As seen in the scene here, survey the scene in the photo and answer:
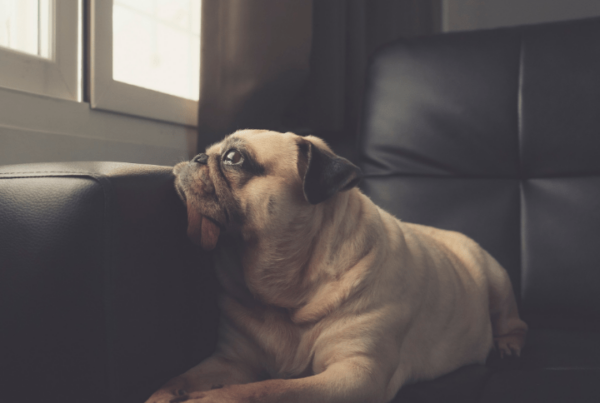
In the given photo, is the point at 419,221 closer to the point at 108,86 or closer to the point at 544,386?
the point at 544,386

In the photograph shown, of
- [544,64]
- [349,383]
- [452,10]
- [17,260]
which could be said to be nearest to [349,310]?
[349,383]

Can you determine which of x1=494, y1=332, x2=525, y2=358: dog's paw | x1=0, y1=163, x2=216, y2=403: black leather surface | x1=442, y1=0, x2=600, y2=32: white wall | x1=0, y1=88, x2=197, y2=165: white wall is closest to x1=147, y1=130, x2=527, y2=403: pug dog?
x1=0, y1=163, x2=216, y2=403: black leather surface

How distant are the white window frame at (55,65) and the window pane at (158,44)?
0.64 ft

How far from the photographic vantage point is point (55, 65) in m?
1.45

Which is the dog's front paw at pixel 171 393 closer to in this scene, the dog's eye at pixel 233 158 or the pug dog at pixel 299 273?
the pug dog at pixel 299 273

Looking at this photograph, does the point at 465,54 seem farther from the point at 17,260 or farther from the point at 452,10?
the point at 452,10

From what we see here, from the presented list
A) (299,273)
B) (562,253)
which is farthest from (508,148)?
(299,273)

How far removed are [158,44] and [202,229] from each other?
4.08 feet

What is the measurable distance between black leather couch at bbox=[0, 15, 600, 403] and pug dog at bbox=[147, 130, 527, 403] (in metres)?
0.06

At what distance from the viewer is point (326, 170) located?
3.22ft

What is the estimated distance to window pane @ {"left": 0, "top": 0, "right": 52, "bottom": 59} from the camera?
1.46 metres

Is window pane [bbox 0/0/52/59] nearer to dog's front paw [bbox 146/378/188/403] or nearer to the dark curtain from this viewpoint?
the dark curtain

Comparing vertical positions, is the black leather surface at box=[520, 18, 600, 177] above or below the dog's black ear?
above

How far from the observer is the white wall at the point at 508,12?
10.3 ft
